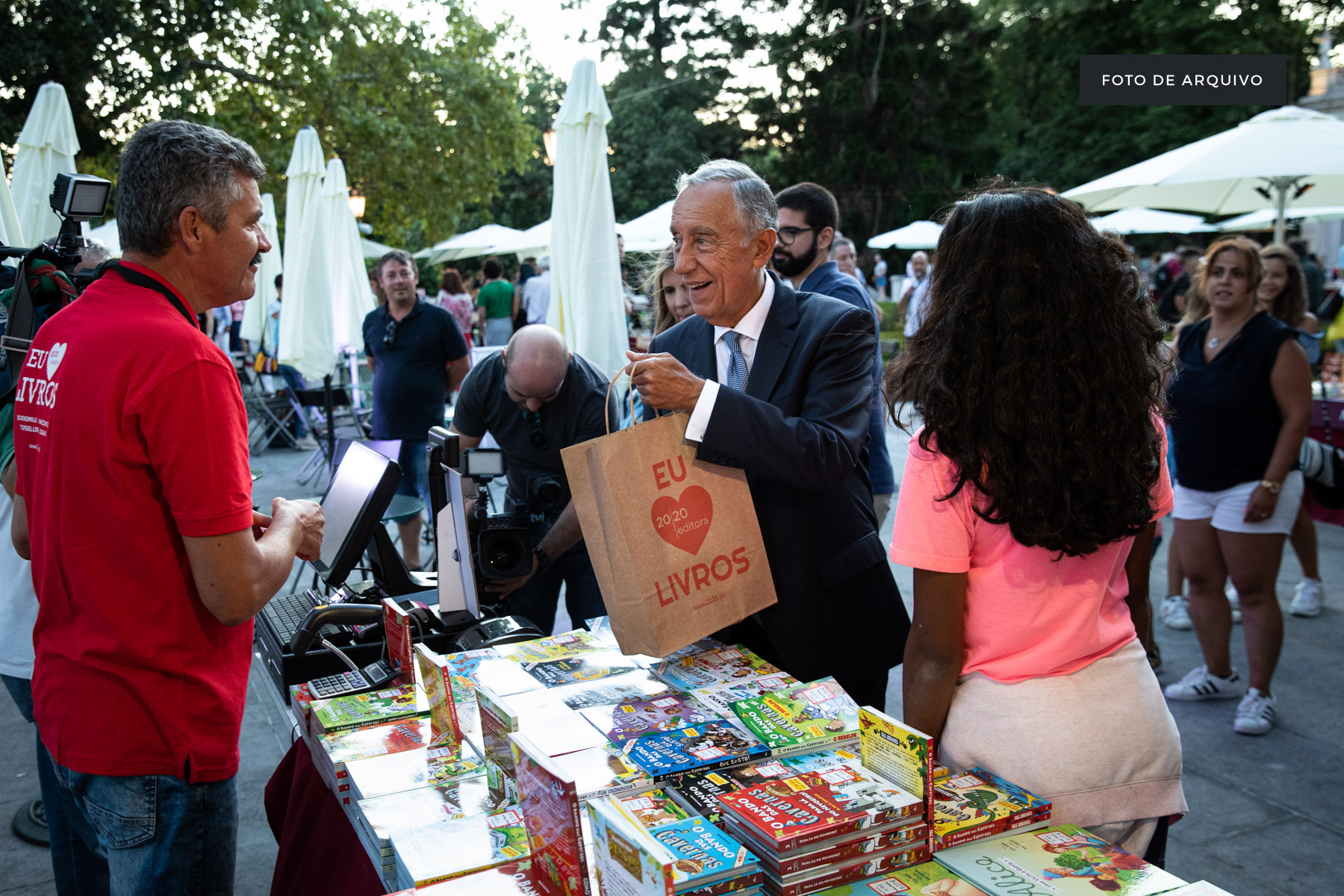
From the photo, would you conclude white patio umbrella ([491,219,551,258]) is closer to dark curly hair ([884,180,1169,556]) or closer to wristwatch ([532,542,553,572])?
wristwatch ([532,542,553,572])

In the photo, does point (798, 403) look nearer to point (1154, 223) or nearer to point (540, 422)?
point (540, 422)

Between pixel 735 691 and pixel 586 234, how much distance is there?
342cm

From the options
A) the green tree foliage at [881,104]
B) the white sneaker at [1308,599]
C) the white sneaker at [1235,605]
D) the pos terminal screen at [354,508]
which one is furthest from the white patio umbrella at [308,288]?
the green tree foliage at [881,104]

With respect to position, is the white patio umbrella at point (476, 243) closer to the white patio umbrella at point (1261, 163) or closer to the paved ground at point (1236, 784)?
the white patio umbrella at point (1261, 163)

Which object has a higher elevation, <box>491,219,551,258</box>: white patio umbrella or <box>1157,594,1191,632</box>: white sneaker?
<box>491,219,551,258</box>: white patio umbrella

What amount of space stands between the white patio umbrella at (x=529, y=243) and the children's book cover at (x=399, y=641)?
11.4 meters

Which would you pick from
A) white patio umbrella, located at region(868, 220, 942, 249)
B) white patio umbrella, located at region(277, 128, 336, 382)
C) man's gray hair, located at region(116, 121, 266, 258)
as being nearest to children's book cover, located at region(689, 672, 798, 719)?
man's gray hair, located at region(116, 121, 266, 258)

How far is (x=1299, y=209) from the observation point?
11078mm

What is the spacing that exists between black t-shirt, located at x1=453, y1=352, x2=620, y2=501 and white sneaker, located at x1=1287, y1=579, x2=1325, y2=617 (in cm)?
398

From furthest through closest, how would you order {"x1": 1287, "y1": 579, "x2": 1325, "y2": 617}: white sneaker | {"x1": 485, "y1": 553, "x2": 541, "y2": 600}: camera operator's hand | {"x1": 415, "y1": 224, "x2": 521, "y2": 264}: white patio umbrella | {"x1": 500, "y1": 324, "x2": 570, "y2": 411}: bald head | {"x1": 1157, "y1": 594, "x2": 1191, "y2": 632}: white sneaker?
{"x1": 415, "y1": 224, "x2": 521, "y2": 264}: white patio umbrella, {"x1": 1287, "y1": 579, "x2": 1325, "y2": 617}: white sneaker, {"x1": 1157, "y1": 594, "x2": 1191, "y2": 632}: white sneaker, {"x1": 500, "y1": 324, "x2": 570, "y2": 411}: bald head, {"x1": 485, "y1": 553, "x2": 541, "y2": 600}: camera operator's hand

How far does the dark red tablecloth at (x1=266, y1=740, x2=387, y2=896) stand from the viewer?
1.67 m

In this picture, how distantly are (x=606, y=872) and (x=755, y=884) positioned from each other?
0.19 meters

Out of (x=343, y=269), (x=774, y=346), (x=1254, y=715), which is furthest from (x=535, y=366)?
(x=343, y=269)

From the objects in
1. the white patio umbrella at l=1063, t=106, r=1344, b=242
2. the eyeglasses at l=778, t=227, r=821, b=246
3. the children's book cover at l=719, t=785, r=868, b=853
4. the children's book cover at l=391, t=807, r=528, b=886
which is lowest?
the children's book cover at l=391, t=807, r=528, b=886
